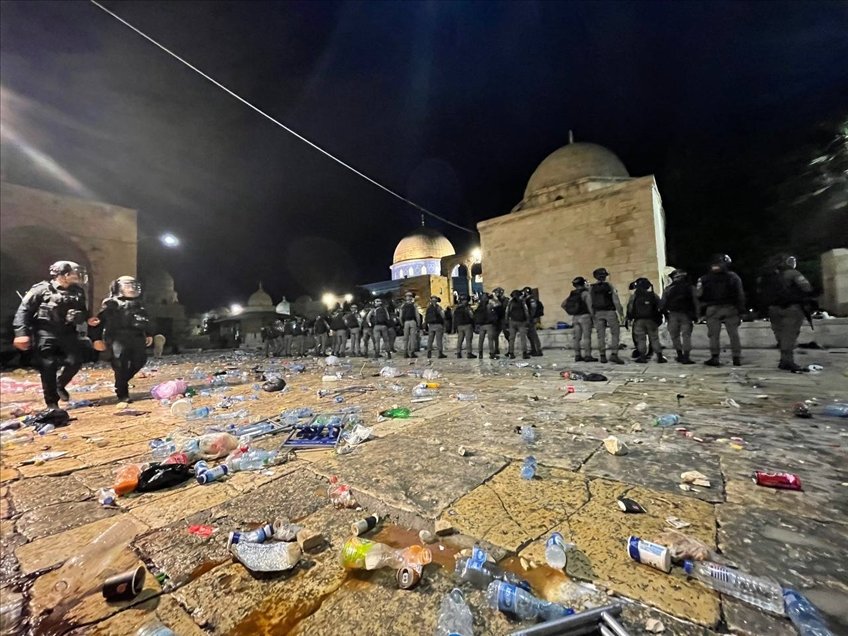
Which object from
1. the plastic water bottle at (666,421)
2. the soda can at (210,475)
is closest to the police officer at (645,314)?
the plastic water bottle at (666,421)

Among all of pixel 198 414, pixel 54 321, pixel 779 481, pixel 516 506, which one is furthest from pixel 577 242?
pixel 54 321

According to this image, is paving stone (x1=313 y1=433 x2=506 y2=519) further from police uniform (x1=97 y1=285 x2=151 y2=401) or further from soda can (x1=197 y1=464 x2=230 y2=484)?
police uniform (x1=97 y1=285 x2=151 y2=401)

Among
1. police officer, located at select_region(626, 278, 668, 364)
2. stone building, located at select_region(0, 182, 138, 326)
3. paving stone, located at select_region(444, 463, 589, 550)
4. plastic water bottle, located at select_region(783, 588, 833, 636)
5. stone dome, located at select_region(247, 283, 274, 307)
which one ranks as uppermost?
stone dome, located at select_region(247, 283, 274, 307)

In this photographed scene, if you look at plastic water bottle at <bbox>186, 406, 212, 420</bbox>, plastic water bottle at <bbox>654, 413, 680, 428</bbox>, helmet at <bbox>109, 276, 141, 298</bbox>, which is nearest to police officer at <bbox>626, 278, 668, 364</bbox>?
plastic water bottle at <bbox>654, 413, 680, 428</bbox>

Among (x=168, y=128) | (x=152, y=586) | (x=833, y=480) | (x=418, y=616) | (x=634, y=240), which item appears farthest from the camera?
(x=634, y=240)

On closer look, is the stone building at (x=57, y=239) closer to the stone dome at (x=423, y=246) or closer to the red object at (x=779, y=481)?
the red object at (x=779, y=481)

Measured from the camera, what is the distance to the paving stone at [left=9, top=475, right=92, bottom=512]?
172 centimetres

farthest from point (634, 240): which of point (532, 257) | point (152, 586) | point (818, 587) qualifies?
point (152, 586)

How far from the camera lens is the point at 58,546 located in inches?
52.7

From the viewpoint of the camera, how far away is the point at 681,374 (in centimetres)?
507

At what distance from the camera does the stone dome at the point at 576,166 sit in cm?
1688

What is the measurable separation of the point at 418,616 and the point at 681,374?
18.9ft

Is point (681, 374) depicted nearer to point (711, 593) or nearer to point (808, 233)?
point (808, 233)

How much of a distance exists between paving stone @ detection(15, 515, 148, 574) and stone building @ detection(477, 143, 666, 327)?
48.6 ft
